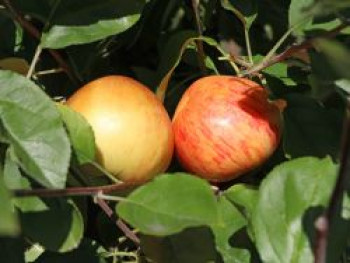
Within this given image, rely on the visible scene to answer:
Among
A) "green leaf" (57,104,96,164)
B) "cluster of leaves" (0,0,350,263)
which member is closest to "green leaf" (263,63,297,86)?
"cluster of leaves" (0,0,350,263)

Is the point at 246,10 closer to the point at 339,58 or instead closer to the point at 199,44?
the point at 199,44

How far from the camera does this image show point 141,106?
1.15 m

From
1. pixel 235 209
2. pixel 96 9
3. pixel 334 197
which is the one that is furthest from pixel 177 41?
pixel 334 197

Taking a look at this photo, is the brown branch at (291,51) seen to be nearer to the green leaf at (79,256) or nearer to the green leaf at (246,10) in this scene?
the green leaf at (246,10)

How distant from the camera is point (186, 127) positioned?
3.96 ft

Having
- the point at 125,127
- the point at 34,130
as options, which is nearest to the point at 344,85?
the point at 125,127

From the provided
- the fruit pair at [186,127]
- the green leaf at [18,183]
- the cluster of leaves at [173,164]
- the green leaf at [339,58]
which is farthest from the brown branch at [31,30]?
the green leaf at [339,58]

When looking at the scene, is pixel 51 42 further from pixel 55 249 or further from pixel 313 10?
pixel 313 10

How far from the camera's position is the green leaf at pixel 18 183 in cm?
99

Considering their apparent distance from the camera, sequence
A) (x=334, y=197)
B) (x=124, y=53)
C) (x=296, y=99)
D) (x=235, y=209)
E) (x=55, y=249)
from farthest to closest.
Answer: (x=124, y=53) < (x=296, y=99) < (x=235, y=209) < (x=55, y=249) < (x=334, y=197)

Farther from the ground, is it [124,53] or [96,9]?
[96,9]

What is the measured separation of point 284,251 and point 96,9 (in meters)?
0.46

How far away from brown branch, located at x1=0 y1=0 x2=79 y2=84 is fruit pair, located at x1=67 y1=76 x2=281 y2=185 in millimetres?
140

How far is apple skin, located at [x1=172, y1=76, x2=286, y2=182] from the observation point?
3.89 ft
